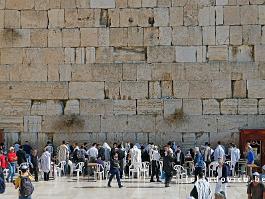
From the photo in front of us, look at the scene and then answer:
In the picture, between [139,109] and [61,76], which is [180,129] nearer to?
[139,109]

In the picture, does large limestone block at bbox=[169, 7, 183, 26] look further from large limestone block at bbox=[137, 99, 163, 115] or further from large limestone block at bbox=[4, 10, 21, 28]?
large limestone block at bbox=[4, 10, 21, 28]

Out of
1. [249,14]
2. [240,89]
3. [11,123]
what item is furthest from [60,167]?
[249,14]

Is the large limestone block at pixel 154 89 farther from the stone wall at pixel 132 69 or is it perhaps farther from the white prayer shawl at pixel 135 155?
the white prayer shawl at pixel 135 155

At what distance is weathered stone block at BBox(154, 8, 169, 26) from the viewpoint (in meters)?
24.2

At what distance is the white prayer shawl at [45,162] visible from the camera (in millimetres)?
21594

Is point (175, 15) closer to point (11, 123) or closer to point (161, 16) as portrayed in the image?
point (161, 16)

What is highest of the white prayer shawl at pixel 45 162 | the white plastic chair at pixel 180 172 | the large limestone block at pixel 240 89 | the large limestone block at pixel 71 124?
the large limestone block at pixel 240 89

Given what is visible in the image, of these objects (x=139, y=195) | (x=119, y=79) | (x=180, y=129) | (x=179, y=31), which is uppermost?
(x=179, y=31)

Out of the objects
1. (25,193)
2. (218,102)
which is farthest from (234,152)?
(25,193)

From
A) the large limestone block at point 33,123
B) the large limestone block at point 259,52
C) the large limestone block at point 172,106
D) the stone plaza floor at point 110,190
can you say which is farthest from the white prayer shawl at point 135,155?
the large limestone block at point 259,52

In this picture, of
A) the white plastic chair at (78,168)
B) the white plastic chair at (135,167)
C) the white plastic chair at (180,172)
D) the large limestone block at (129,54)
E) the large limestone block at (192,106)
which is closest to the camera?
the white plastic chair at (180,172)

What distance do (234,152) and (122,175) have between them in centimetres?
368

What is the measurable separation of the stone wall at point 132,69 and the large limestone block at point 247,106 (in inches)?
1.3

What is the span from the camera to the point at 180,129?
24.1 meters
